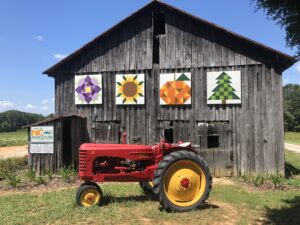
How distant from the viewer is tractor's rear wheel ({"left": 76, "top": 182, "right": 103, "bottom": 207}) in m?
8.30

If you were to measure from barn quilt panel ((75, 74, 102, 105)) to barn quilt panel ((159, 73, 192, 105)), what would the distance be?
8.50 ft

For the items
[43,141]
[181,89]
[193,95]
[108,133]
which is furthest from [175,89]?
[43,141]

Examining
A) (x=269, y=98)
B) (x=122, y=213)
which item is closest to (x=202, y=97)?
(x=269, y=98)

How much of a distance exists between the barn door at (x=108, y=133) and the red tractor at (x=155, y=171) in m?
5.76

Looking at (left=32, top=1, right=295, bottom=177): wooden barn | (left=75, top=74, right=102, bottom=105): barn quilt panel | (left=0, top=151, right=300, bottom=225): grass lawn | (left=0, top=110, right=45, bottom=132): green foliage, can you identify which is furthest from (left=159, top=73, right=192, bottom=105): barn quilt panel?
(left=0, top=110, right=45, bottom=132): green foliage

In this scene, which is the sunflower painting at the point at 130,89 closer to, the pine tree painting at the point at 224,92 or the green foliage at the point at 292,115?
the pine tree painting at the point at 224,92


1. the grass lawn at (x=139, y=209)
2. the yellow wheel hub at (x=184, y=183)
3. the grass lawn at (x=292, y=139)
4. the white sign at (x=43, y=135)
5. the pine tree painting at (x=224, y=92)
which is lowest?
the grass lawn at (x=139, y=209)

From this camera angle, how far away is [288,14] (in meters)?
6.48

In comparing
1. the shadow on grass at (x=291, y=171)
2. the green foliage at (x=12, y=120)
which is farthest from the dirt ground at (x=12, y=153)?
the green foliage at (x=12, y=120)

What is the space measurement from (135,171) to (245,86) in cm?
688

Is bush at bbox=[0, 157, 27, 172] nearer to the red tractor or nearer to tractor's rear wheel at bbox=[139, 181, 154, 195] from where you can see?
tractor's rear wheel at bbox=[139, 181, 154, 195]

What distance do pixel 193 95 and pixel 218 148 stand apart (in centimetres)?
225

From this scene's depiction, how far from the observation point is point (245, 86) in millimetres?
13672

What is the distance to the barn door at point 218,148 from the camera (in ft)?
45.1
